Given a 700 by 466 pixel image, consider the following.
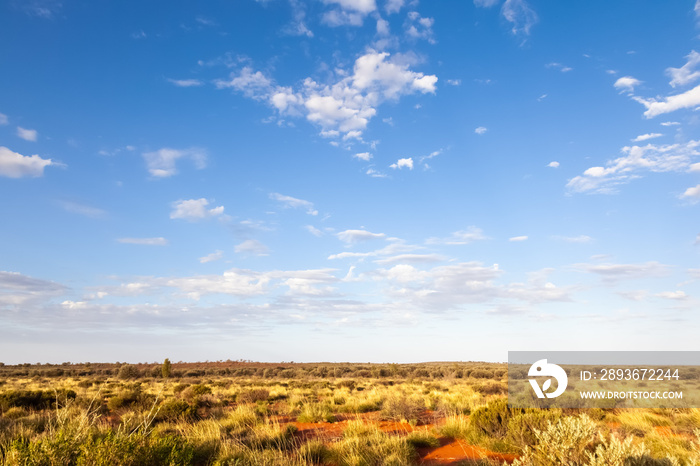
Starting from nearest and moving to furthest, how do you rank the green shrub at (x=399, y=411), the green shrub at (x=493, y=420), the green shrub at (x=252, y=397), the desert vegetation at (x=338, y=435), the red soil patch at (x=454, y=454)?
the desert vegetation at (x=338, y=435) < the red soil patch at (x=454, y=454) < the green shrub at (x=493, y=420) < the green shrub at (x=399, y=411) < the green shrub at (x=252, y=397)

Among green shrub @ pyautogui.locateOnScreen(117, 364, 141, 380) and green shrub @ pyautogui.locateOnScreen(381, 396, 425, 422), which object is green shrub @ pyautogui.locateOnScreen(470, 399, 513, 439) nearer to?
green shrub @ pyautogui.locateOnScreen(381, 396, 425, 422)

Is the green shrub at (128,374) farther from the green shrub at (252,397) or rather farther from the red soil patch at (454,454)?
the red soil patch at (454,454)

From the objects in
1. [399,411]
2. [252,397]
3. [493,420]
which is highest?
[493,420]

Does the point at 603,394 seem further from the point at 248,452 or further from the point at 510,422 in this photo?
the point at 248,452

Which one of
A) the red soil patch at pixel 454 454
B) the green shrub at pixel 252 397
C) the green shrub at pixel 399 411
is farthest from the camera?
the green shrub at pixel 252 397


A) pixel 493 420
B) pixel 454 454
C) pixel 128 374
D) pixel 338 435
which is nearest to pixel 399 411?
pixel 338 435

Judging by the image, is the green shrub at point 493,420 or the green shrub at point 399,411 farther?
the green shrub at point 399,411

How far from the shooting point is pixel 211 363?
76875 mm

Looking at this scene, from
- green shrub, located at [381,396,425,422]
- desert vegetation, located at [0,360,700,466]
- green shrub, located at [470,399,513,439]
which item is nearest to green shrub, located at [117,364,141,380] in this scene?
desert vegetation, located at [0,360,700,466]

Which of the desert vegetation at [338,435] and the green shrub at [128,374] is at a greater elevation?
the desert vegetation at [338,435]

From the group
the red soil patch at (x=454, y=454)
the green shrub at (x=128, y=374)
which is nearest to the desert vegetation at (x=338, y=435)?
the red soil patch at (x=454, y=454)

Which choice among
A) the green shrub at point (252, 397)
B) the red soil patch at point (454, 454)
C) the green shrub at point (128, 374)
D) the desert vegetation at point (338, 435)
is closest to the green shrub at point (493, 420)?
the desert vegetation at point (338, 435)

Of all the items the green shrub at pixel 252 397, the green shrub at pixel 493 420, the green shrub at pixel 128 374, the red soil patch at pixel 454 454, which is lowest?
the green shrub at pixel 128 374

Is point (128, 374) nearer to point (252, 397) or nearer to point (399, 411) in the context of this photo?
point (252, 397)
